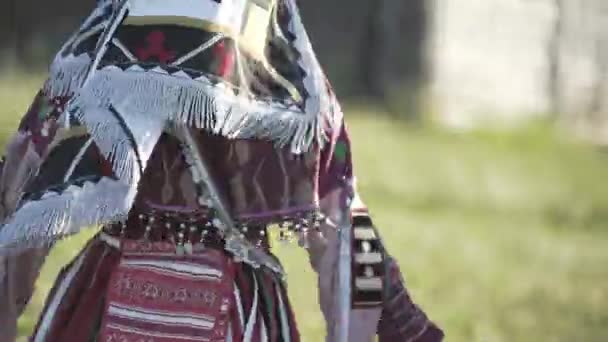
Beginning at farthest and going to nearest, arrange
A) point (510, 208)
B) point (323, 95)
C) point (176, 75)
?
point (510, 208)
point (323, 95)
point (176, 75)

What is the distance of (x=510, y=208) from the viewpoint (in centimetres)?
797

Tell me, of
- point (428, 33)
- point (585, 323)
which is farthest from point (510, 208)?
point (585, 323)

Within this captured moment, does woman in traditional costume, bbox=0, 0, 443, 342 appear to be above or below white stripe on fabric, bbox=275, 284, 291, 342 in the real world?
above

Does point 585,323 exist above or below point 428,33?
below

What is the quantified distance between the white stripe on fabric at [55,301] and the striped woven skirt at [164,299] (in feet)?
0.11

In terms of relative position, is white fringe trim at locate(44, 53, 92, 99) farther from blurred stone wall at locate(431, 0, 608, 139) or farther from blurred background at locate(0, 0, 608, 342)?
blurred stone wall at locate(431, 0, 608, 139)

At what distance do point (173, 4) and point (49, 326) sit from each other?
60 centimetres

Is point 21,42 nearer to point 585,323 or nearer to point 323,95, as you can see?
point 585,323

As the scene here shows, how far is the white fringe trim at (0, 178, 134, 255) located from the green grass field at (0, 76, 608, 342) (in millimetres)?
2012

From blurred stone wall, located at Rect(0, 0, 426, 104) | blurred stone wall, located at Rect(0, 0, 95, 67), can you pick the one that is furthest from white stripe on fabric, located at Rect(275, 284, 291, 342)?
blurred stone wall, located at Rect(0, 0, 426, 104)

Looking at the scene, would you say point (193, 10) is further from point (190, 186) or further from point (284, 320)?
point (284, 320)

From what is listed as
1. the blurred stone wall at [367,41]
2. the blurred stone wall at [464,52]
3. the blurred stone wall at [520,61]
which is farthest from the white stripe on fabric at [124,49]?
the blurred stone wall at [520,61]

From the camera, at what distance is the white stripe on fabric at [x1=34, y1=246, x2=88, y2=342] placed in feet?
7.34

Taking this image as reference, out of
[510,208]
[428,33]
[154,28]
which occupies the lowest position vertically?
[510,208]
